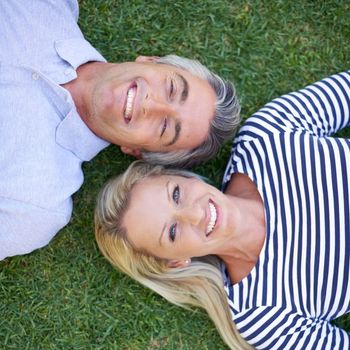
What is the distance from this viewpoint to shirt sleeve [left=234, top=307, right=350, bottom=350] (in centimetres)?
348

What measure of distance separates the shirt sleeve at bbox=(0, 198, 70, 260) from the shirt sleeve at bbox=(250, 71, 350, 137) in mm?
1420

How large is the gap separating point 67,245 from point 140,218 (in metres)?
0.95

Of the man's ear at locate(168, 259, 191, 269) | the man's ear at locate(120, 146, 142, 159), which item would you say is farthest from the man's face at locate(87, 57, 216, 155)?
the man's ear at locate(168, 259, 191, 269)

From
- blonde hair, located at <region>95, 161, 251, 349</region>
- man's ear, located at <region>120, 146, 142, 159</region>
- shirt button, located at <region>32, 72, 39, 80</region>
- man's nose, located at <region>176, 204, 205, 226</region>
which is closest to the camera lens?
man's nose, located at <region>176, 204, 205, 226</region>

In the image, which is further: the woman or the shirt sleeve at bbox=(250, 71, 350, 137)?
the shirt sleeve at bbox=(250, 71, 350, 137)

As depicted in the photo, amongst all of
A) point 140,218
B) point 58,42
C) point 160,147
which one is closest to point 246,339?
point 140,218

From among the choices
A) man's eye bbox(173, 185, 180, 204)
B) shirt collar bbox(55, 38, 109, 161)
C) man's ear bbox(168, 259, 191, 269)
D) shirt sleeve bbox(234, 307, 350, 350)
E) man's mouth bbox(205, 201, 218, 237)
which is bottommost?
shirt sleeve bbox(234, 307, 350, 350)

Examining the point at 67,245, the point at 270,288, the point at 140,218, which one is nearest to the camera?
the point at 140,218

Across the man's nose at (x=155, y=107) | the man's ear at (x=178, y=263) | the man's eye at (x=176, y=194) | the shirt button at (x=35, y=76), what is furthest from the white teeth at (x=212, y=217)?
the shirt button at (x=35, y=76)

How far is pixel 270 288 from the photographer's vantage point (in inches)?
137

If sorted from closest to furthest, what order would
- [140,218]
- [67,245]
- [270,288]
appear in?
1. [140,218]
2. [270,288]
3. [67,245]

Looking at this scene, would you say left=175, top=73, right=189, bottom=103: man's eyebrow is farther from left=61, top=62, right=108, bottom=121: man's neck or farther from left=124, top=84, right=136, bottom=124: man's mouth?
left=61, top=62, right=108, bottom=121: man's neck

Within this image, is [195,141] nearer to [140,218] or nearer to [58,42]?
[140,218]

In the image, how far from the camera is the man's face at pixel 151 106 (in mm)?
3266
